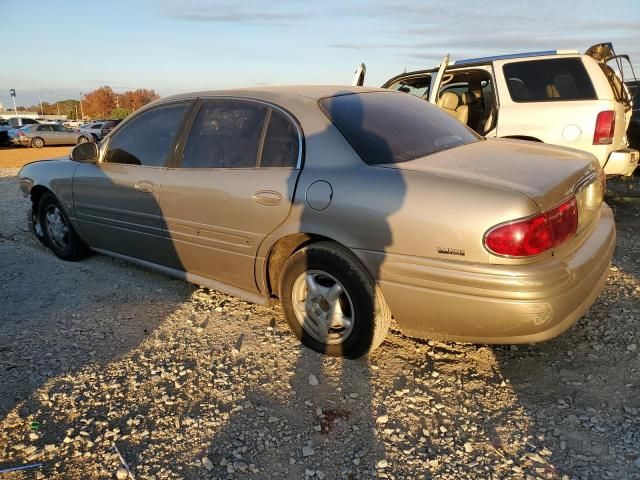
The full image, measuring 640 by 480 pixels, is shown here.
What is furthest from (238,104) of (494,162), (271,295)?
(494,162)

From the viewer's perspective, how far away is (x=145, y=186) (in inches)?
147

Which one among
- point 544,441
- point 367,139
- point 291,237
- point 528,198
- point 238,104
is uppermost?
point 238,104

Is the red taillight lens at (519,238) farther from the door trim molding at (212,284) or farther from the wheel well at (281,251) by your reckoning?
the door trim molding at (212,284)

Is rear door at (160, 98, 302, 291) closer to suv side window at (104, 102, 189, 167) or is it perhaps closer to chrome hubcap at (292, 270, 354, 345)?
suv side window at (104, 102, 189, 167)

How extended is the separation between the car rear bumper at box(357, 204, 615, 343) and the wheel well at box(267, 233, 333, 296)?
410mm

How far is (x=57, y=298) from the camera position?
4008 millimetres

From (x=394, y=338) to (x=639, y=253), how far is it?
2.87 metres

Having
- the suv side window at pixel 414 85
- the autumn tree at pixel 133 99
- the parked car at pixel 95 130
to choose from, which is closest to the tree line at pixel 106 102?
the autumn tree at pixel 133 99

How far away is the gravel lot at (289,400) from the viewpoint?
87.0 inches

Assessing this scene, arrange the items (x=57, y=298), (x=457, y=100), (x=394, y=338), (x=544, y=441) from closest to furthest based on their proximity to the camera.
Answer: (x=544, y=441) → (x=394, y=338) → (x=57, y=298) → (x=457, y=100)

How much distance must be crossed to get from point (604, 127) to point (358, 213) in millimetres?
3864

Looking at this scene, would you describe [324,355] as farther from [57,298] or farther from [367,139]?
[57,298]

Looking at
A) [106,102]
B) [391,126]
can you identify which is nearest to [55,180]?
[391,126]

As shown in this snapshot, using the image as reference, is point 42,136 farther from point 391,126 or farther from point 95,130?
point 391,126
